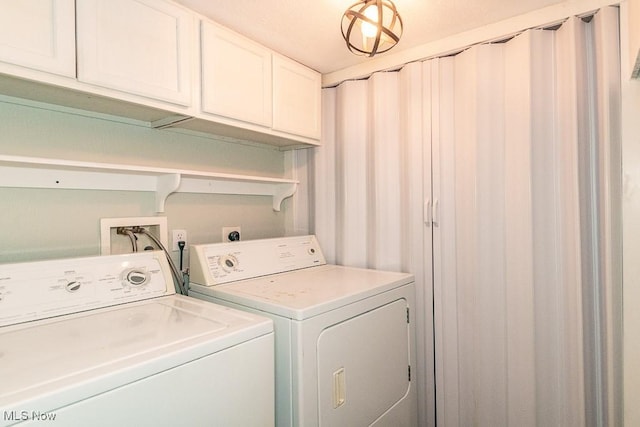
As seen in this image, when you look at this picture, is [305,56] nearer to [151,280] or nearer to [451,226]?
[451,226]

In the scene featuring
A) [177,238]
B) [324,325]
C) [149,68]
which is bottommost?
[324,325]

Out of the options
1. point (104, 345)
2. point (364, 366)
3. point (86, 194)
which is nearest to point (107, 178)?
point (86, 194)

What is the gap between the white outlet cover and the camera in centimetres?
158

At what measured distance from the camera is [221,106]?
1.64 m

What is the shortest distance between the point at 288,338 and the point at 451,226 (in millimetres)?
1056

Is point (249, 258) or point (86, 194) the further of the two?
point (249, 258)

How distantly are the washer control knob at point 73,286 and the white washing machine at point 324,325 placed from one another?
18.7 inches

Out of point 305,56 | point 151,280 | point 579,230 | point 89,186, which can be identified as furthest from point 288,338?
point 305,56

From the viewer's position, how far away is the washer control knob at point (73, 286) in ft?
4.19

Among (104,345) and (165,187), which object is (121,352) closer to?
(104,345)

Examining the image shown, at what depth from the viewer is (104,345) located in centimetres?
96

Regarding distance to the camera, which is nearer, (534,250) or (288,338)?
(288,338)

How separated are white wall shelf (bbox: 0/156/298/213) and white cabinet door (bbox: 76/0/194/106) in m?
0.33

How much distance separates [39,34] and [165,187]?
0.75m
